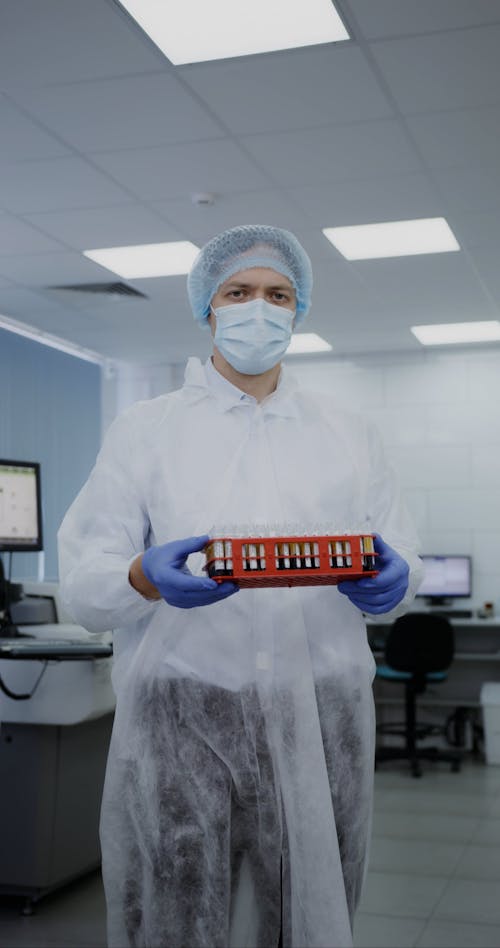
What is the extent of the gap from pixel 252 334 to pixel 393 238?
3350 millimetres

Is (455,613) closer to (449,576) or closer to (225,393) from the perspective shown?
(449,576)

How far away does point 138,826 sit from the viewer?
5.21 feet

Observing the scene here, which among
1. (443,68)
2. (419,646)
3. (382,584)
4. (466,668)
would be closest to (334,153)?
(443,68)

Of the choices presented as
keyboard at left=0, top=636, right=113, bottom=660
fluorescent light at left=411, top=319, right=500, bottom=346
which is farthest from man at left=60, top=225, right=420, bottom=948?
fluorescent light at left=411, top=319, right=500, bottom=346

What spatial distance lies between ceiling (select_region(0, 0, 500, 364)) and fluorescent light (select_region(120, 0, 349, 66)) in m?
0.05

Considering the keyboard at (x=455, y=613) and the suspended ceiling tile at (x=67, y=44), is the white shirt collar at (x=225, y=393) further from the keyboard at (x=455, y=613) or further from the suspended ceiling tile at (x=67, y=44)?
the keyboard at (x=455, y=613)

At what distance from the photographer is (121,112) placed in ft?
11.7

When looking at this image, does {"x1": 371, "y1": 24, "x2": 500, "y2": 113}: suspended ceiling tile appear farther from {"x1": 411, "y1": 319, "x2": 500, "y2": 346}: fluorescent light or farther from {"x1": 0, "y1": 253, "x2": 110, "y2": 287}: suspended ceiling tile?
{"x1": 411, "y1": 319, "x2": 500, "y2": 346}: fluorescent light

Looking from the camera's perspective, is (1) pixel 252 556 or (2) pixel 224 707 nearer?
(1) pixel 252 556

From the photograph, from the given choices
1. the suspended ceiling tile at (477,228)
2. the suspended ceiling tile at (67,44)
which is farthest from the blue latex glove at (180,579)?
the suspended ceiling tile at (477,228)

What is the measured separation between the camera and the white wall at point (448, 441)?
7129 mm

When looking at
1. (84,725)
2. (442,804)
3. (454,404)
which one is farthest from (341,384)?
(84,725)

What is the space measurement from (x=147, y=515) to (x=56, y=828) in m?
2.04

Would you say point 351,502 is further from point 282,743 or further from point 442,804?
point 442,804
